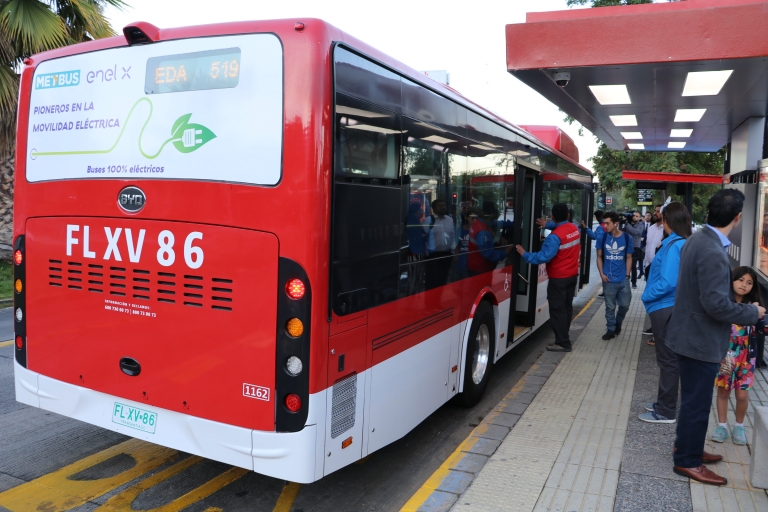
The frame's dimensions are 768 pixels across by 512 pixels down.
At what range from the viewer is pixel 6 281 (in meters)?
14.0

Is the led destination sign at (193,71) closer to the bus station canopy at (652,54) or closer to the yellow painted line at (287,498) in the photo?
the yellow painted line at (287,498)

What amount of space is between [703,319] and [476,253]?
2.37m

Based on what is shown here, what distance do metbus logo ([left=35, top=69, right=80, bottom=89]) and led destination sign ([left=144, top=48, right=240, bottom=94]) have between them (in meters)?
0.69

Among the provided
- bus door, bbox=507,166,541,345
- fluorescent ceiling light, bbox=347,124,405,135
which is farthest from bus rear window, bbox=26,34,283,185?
bus door, bbox=507,166,541,345

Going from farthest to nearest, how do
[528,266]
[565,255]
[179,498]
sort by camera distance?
[528,266] → [565,255] → [179,498]

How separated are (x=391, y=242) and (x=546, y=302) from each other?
6.05 m

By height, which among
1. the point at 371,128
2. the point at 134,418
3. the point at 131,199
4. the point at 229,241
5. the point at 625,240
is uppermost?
the point at 371,128

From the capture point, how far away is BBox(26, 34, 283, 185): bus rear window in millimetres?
3648

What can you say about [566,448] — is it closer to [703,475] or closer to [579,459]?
[579,459]

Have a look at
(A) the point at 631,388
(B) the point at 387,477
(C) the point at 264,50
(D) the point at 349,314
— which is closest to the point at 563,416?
(A) the point at 631,388

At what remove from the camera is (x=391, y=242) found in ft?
14.1

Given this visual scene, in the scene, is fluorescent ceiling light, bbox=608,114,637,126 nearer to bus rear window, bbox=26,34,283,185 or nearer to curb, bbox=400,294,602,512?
curb, bbox=400,294,602,512

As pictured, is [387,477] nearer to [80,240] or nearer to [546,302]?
[80,240]

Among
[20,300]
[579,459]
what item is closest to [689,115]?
[579,459]
